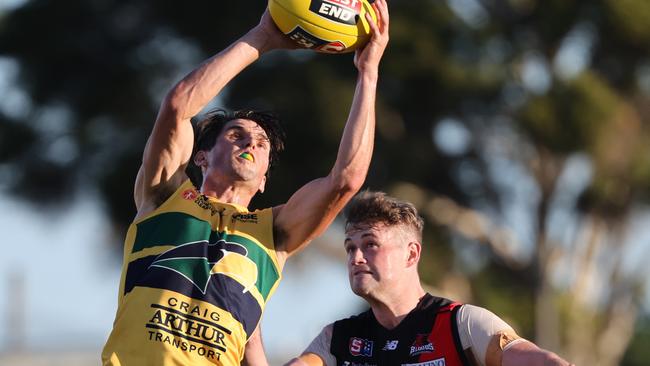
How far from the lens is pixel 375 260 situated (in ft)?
21.5

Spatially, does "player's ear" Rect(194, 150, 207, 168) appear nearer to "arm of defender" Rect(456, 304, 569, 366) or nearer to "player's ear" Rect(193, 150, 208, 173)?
"player's ear" Rect(193, 150, 208, 173)

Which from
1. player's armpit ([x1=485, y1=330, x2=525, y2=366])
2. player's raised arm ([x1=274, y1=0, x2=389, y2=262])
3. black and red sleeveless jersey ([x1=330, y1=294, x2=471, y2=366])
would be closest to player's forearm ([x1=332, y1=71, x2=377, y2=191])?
player's raised arm ([x1=274, y1=0, x2=389, y2=262])

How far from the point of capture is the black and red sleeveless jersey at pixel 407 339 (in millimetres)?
6336

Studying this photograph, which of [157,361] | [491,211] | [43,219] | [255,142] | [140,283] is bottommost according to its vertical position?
[157,361]

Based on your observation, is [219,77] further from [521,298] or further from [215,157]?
[521,298]

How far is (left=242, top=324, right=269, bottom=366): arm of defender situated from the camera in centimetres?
637

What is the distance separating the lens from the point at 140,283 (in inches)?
234

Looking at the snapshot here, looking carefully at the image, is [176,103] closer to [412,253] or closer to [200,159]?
[200,159]

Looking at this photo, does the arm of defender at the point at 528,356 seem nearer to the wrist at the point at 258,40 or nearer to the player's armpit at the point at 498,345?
the player's armpit at the point at 498,345

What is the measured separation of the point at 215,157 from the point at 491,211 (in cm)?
2195

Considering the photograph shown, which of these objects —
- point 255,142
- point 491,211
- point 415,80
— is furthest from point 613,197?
point 255,142

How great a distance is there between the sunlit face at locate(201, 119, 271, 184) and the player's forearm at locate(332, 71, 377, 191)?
437mm

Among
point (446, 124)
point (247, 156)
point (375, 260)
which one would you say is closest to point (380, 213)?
point (375, 260)

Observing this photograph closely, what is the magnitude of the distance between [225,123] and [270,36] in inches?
20.3
